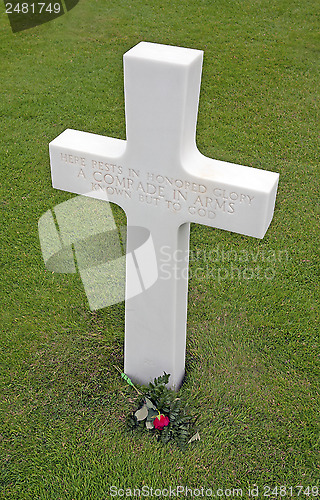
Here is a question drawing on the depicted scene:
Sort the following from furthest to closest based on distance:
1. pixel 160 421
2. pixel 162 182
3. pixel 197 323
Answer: pixel 197 323 → pixel 160 421 → pixel 162 182

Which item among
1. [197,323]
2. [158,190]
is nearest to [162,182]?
[158,190]

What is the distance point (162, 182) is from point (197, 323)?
165 cm

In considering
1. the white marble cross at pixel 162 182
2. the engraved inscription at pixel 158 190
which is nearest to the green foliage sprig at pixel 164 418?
the white marble cross at pixel 162 182

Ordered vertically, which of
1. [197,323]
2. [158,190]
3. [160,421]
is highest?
[158,190]

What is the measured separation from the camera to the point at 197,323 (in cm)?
434

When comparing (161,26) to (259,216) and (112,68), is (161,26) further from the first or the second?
(259,216)

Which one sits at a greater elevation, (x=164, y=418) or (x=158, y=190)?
(x=158, y=190)

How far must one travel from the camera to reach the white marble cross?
272 centimetres

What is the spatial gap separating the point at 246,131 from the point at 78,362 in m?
3.57

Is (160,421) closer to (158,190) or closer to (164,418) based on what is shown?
(164,418)

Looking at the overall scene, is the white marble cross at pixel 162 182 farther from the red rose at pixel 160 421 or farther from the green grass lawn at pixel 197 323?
the green grass lawn at pixel 197 323

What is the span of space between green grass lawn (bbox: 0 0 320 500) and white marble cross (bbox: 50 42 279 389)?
55 cm

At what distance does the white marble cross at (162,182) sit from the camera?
8.93 feet

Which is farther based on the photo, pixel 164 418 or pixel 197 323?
pixel 197 323
